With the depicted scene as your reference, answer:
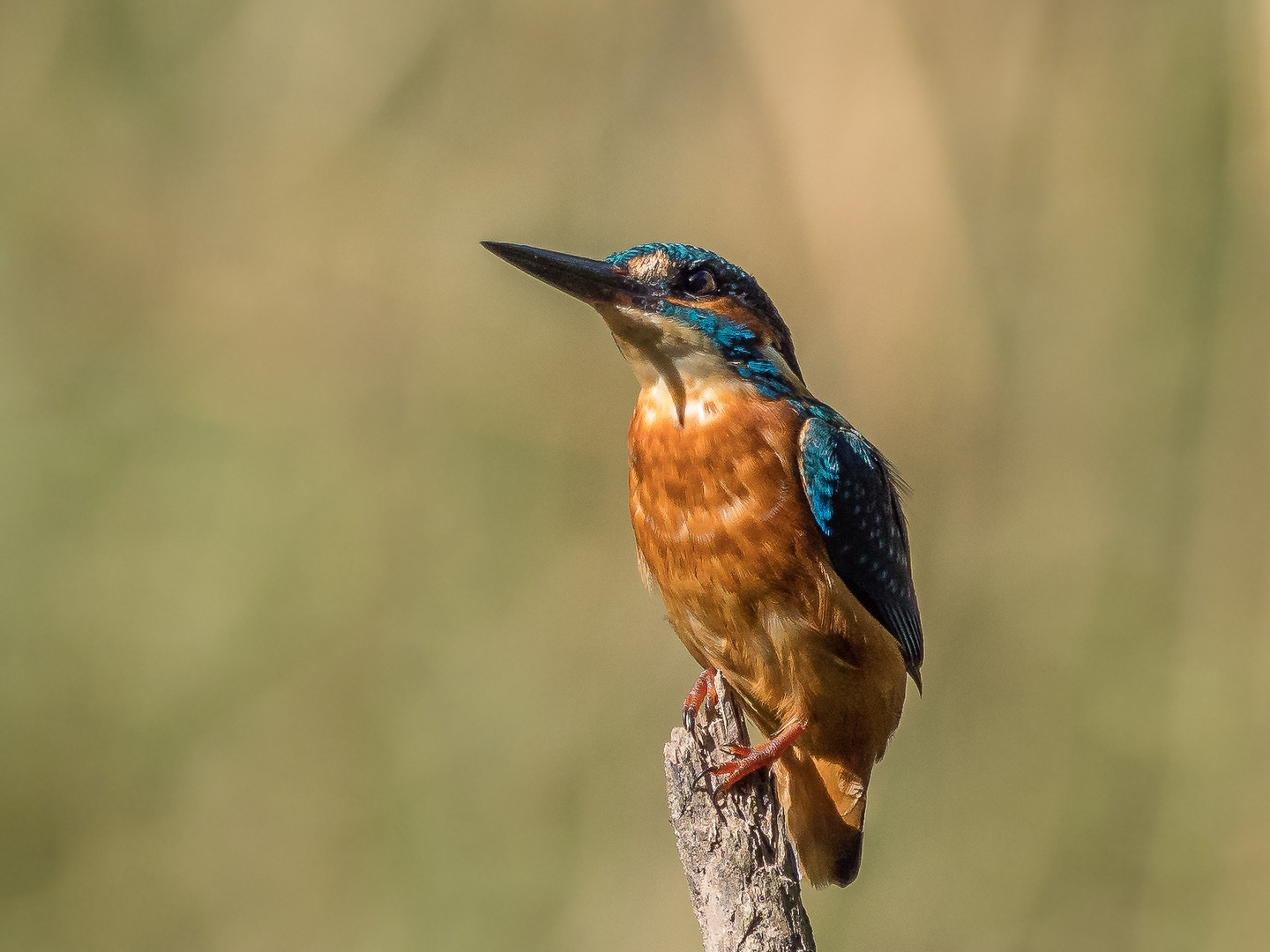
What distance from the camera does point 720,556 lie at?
2.47 m

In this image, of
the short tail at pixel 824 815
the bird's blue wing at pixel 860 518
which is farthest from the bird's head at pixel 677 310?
the short tail at pixel 824 815

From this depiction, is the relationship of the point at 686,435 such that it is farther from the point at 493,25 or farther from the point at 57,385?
the point at 57,385

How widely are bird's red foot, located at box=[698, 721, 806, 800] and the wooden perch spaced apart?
2cm

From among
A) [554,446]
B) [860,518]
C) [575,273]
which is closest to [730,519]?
[860,518]

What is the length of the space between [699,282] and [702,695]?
39.6 inches

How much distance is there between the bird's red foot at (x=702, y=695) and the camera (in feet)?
9.23

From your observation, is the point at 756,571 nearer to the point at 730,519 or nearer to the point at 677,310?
the point at 730,519

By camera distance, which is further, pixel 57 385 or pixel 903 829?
pixel 57 385

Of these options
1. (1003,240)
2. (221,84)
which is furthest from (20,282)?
(1003,240)

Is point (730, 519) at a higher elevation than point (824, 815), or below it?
higher

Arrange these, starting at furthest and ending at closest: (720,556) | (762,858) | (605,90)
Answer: (605,90), (720,556), (762,858)

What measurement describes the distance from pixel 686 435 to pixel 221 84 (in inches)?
90.8

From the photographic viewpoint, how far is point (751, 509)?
247 centimetres

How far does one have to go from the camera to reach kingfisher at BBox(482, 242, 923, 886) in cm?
247
